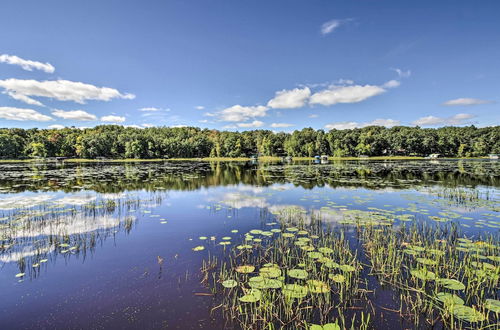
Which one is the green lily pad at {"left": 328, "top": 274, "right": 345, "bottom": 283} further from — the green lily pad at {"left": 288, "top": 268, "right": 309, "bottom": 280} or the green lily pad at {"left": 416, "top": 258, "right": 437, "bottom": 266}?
the green lily pad at {"left": 416, "top": 258, "right": 437, "bottom": 266}

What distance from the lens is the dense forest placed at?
92.0 metres

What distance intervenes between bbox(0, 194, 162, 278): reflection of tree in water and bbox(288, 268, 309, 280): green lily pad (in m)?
6.13

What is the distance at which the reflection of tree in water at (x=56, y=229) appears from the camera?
7.16 m

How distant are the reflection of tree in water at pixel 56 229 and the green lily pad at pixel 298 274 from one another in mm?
6133

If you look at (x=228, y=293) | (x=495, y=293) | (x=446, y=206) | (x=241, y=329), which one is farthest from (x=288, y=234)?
(x=446, y=206)

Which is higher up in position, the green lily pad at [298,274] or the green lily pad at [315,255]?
the green lily pad at [315,255]

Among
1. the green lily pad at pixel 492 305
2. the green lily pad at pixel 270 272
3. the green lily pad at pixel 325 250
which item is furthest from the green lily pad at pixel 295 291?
the green lily pad at pixel 492 305

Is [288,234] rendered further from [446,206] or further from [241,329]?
[446,206]

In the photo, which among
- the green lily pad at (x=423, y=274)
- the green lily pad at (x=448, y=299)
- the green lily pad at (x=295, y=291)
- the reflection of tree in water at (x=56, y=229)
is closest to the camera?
the green lily pad at (x=448, y=299)

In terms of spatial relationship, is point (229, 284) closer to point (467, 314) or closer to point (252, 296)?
point (252, 296)

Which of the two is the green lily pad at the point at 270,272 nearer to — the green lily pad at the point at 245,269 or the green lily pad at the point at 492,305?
the green lily pad at the point at 245,269

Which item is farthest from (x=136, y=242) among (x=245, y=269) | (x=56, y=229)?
(x=245, y=269)

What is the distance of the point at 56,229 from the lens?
934cm

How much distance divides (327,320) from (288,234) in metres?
4.12
